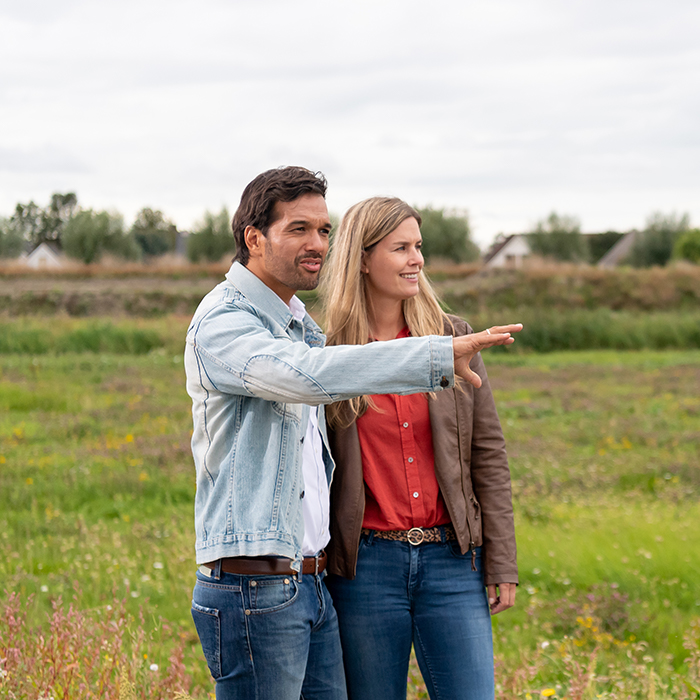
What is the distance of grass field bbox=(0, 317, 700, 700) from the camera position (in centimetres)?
343

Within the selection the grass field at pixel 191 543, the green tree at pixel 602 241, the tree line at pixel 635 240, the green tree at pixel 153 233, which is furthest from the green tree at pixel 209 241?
the green tree at pixel 602 241

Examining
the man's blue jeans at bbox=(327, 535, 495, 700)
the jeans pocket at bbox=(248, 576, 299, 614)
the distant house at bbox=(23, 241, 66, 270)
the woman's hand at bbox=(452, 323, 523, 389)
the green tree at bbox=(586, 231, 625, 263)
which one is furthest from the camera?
the green tree at bbox=(586, 231, 625, 263)

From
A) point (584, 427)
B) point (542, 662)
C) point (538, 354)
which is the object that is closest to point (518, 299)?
point (538, 354)

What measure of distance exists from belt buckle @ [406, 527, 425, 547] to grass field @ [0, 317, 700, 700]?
3.55ft

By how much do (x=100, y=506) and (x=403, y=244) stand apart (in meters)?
Answer: 5.97

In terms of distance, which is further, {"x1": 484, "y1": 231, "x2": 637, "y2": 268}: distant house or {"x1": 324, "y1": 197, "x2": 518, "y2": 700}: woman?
{"x1": 484, "y1": 231, "x2": 637, "y2": 268}: distant house

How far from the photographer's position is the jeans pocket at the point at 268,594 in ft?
7.02

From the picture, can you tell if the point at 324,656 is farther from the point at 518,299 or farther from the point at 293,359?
the point at 518,299

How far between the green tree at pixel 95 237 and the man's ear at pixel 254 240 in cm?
4761

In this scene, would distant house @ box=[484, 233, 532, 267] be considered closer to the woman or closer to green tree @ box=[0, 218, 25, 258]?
green tree @ box=[0, 218, 25, 258]

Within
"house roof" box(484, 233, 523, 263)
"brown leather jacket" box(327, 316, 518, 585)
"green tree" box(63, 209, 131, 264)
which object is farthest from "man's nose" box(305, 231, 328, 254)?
"house roof" box(484, 233, 523, 263)

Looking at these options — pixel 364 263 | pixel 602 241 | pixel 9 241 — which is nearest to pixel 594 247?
pixel 602 241

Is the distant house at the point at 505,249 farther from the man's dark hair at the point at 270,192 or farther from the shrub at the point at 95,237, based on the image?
the man's dark hair at the point at 270,192

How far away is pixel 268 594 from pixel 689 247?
56.8m
